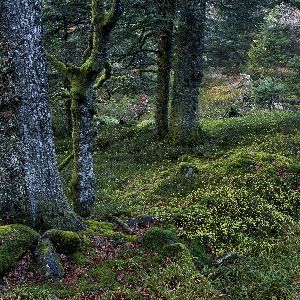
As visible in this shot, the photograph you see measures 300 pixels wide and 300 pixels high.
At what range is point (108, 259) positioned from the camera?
19.4 ft

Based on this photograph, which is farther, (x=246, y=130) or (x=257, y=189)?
(x=246, y=130)

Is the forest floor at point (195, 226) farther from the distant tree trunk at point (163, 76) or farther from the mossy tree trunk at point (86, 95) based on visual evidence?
the distant tree trunk at point (163, 76)

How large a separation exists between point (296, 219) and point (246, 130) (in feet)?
19.4

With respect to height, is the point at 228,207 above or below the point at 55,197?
below

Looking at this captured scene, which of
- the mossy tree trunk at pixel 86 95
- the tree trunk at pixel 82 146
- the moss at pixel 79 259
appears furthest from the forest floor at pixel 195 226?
→ the mossy tree trunk at pixel 86 95

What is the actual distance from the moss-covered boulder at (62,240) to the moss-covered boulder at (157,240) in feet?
4.02

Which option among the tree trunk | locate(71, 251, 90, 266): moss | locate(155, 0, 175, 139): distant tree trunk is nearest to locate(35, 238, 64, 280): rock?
locate(71, 251, 90, 266): moss

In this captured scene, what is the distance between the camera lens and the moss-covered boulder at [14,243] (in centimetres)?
525

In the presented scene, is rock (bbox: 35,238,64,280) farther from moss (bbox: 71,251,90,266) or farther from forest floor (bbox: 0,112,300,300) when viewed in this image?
moss (bbox: 71,251,90,266)

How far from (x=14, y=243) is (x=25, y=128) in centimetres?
157

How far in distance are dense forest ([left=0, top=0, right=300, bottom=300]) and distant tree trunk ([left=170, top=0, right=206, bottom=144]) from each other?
34 mm

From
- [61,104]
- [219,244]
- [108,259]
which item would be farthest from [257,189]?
[61,104]

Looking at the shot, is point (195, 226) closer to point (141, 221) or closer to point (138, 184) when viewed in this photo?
point (141, 221)

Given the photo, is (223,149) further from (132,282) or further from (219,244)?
(132,282)
